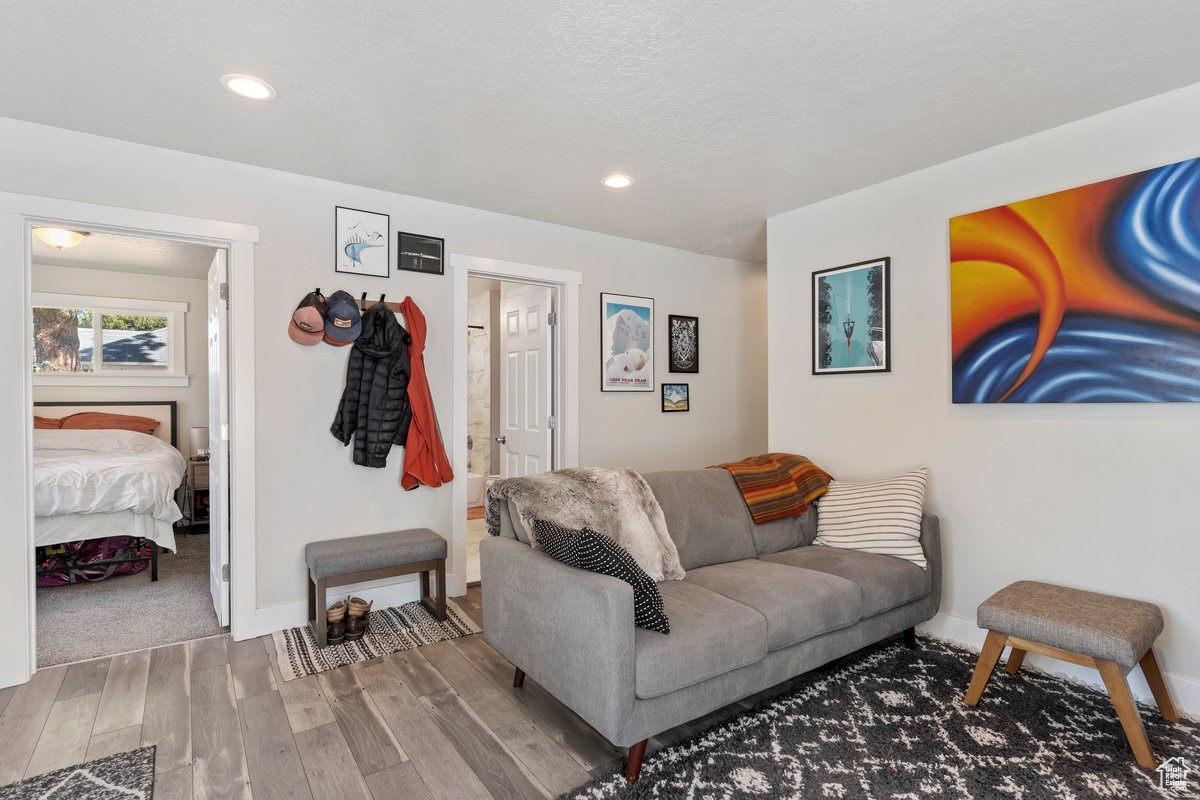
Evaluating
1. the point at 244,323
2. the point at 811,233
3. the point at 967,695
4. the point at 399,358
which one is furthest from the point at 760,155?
the point at 244,323

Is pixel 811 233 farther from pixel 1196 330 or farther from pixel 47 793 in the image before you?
pixel 47 793

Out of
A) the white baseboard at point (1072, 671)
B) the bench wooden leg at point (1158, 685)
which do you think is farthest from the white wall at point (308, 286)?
the bench wooden leg at point (1158, 685)

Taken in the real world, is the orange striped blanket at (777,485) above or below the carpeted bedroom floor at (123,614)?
above

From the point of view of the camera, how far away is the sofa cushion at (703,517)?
2.78 meters

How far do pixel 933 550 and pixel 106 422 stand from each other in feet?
21.0

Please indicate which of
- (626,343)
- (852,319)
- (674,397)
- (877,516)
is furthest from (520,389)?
(877,516)

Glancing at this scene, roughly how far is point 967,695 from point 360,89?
3335mm

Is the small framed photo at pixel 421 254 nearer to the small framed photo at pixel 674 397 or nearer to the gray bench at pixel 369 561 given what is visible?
the gray bench at pixel 369 561

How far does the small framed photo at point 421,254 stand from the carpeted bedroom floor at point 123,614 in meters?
2.23

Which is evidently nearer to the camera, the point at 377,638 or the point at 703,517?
the point at 703,517

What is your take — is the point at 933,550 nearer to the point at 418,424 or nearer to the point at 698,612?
the point at 698,612

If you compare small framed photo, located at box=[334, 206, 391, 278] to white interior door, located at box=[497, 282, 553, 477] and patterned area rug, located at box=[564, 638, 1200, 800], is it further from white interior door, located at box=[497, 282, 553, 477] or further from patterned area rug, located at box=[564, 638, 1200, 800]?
patterned area rug, located at box=[564, 638, 1200, 800]

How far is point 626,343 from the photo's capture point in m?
4.36

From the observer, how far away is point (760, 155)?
2.87 metres
